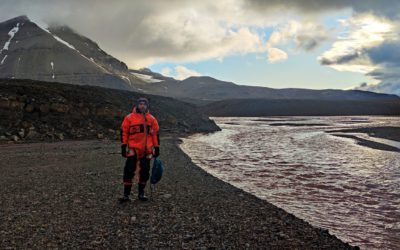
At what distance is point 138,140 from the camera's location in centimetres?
1038

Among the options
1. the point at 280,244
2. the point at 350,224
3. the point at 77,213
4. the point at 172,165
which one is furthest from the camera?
the point at 172,165

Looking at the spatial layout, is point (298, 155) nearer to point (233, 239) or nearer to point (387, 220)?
point (387, 220)

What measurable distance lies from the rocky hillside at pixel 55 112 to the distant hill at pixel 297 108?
349ft

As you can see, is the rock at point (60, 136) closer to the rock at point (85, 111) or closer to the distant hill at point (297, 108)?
the rock at point (85, 111)

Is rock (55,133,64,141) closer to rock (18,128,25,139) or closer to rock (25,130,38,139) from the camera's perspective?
rock (25,130,38,139)

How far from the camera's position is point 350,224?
10328 mm

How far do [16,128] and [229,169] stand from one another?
21.2m

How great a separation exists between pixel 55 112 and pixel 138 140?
2867cm

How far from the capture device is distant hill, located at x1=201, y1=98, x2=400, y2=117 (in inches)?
5737

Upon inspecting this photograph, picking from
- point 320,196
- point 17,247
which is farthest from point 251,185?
point 17,247

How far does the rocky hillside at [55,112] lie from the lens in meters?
33.2

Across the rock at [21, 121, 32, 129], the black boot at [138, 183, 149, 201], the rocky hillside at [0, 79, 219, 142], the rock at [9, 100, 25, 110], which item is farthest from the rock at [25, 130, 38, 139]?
the black boot at [138, 183, 149, 201]

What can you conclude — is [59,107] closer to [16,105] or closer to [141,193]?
[16,105]

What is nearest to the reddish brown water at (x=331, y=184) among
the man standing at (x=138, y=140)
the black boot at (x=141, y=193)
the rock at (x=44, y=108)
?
the black boot at (x=141, y=193)
